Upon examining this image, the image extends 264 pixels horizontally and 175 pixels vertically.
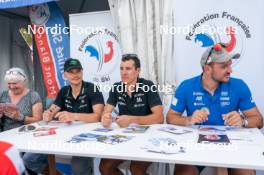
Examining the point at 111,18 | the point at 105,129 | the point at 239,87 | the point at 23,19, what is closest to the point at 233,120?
the point at 239,87

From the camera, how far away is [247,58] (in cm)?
301

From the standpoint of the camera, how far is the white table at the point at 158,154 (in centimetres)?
163

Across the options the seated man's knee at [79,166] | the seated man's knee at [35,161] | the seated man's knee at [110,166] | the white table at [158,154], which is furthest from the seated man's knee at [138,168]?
the seated man's knee at [35,161]

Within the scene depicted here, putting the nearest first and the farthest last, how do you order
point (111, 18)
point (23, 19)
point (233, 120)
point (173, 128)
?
point (233, 120), point (173, 128), point (111, 18), point (23, 19)

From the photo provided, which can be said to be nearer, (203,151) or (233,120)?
(203,151)

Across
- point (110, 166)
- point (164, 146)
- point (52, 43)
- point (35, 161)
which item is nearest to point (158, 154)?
point (164, 146)

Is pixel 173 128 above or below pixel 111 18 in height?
below

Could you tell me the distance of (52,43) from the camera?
13.6ft

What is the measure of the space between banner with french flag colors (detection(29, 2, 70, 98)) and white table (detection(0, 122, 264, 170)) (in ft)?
5.77

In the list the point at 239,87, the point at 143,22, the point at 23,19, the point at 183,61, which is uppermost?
the point at 23,19

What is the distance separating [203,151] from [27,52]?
4248 millimetres

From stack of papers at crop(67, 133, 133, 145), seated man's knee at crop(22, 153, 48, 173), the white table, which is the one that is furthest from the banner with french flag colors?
stack of papers at crop(67, 133, 133, 145)

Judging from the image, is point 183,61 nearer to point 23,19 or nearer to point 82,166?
point 82,166

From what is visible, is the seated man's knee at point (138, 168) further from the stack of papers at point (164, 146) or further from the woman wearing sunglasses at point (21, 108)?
the woman wearing sunglasses at point (21, 108)
